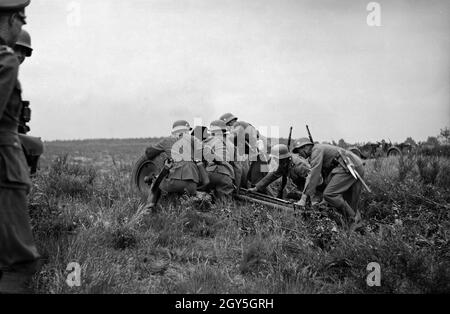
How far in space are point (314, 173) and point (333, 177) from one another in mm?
448

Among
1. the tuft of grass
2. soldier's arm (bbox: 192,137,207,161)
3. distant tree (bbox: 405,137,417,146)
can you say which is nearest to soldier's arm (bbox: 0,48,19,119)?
soldier's arm (bbox: 192,137,207,161)

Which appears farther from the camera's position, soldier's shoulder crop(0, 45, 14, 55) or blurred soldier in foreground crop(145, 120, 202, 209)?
blurred soldier in foreground crop(145, 120, 202, 209)

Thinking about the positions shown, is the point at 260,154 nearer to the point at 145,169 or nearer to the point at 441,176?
the point at 145,169

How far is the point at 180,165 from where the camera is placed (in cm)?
834

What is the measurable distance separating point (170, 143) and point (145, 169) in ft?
4.30

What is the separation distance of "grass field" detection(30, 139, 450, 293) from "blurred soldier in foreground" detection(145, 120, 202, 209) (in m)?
0.30

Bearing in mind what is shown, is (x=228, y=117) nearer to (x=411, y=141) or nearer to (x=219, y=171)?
(x=219, y=171)

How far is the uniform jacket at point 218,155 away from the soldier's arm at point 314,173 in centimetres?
185

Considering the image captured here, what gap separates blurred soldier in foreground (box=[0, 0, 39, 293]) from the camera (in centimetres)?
355

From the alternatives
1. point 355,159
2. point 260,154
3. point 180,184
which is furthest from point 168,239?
point 260,154

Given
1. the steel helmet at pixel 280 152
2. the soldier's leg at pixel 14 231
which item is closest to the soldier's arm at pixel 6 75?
the soldier's leg at pixel 14 231

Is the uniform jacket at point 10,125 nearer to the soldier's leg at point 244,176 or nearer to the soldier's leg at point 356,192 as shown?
the soldier's leg at point 356,192

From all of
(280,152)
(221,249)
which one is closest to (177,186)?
(280,152)

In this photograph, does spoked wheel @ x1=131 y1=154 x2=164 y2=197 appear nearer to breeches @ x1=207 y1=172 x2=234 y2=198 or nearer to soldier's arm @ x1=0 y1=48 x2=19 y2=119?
breeches @ x1=207 y1=172 x2=234 y2=198
